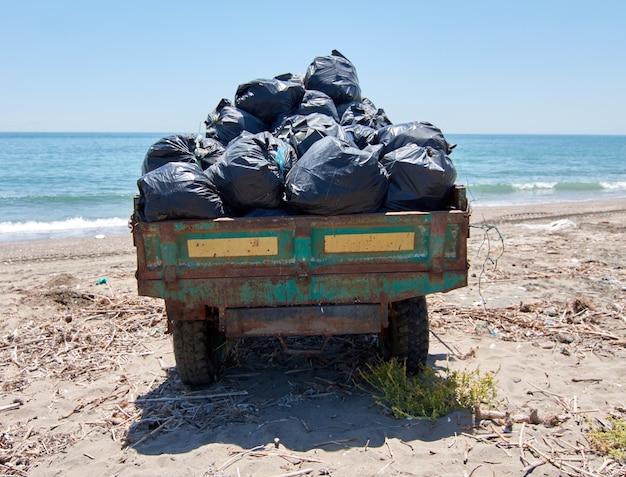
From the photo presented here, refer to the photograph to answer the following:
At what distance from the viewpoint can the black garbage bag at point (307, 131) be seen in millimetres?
4309

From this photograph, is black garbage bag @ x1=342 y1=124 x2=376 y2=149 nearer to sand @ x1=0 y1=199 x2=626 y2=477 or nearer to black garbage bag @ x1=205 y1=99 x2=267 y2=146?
black garbage bag @ x1=205 y1=99 x2=267 y2=146

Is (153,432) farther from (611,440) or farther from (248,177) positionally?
(611,440)

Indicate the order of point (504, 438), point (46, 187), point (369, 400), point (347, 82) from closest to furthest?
point (504, 438) < point (369, 400) < point (347, 82) < point (46, 187)

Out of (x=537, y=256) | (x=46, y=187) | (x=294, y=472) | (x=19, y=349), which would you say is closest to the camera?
(x=294, y=472)

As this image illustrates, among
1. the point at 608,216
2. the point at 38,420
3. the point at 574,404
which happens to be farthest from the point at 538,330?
the point at 608,216

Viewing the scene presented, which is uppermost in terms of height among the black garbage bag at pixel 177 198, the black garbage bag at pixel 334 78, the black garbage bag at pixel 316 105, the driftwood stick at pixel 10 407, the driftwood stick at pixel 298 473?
the black garbage bag at pixel 334 78

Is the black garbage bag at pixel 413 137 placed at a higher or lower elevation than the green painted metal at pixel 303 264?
higher

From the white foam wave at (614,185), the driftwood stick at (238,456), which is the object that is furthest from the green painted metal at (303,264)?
the white foam wave at (614,185)

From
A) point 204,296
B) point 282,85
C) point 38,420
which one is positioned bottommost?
point 38,420

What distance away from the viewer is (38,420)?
3709 millimetres

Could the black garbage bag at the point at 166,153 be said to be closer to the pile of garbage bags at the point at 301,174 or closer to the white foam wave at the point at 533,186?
the pile of garbage bags at the point at 301,174

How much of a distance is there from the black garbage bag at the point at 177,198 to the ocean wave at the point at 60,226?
1094 cm

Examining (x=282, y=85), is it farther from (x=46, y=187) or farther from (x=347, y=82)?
(x=46, y=187)

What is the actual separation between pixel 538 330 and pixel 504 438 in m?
2.13
